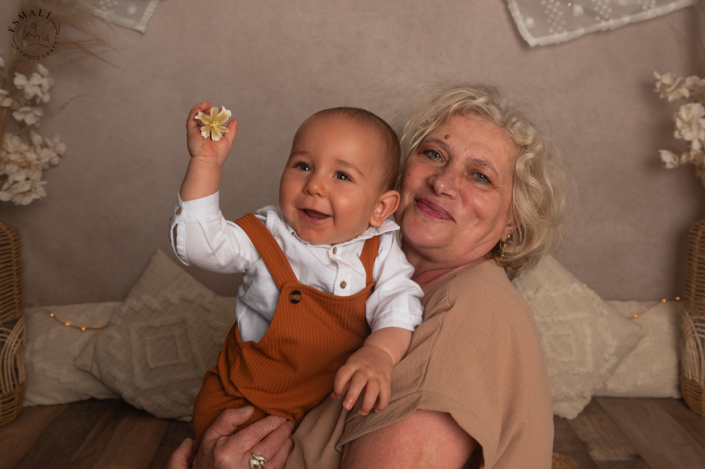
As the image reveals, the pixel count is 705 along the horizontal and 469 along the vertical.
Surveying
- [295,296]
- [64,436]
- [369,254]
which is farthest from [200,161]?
[64,436]

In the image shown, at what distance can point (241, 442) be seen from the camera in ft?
4.58

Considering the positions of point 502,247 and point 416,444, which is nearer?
point 416,444

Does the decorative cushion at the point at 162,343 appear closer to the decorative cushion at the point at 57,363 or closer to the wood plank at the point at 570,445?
the decorative cushion at the point at 57,363

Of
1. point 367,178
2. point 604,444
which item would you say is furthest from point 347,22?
point 604,444

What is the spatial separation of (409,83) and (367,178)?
5.20ft

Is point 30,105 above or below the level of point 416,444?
above

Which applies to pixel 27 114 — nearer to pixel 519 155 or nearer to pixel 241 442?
pixel 241 442

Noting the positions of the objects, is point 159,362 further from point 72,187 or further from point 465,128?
point 465,128

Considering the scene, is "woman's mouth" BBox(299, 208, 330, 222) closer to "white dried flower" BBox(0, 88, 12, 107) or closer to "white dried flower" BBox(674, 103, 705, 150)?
"white dried flower" BBox(0, 88, 12, 107)

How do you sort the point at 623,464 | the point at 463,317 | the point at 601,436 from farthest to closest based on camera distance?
the point at 601,436 → the point at 623,464 → the point at 463,317

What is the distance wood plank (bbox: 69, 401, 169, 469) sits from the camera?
2246 mm

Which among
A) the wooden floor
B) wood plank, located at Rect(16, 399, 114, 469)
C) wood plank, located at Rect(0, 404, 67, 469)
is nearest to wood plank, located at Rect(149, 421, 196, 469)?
the wooden floor

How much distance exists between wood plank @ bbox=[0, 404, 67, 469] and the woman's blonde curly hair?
6.52ft

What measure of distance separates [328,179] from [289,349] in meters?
0.44
